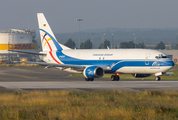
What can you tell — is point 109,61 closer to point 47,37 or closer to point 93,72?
point 93,72

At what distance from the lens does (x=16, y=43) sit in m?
153

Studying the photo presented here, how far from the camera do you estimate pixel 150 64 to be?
3816 cm

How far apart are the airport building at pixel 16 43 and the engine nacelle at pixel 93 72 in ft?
356

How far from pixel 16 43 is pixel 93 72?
121 metres

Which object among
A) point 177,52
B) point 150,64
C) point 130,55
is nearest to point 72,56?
point 130,55

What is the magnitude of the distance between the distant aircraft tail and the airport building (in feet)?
321

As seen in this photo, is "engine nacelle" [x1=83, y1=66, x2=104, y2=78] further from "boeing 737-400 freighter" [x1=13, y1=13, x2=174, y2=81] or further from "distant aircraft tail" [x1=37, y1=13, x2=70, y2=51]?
"distant aircraft tail" [x1=37, y1=13, x2=70, y2=51]

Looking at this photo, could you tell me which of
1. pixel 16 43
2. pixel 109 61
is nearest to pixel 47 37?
pixel 109 61

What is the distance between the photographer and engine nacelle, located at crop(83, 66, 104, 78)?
38.4m

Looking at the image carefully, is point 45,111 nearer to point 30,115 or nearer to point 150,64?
point 30,115

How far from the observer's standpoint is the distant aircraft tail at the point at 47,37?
46.8 metres

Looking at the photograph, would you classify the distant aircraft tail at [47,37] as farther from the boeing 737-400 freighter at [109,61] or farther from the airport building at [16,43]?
the airport building at [16,43]

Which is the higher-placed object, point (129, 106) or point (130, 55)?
point (130, 55)

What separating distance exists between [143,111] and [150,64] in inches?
927
